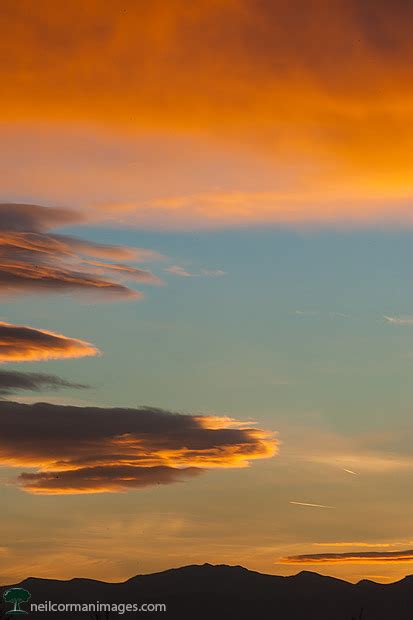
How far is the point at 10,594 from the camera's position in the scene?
3738 inches
